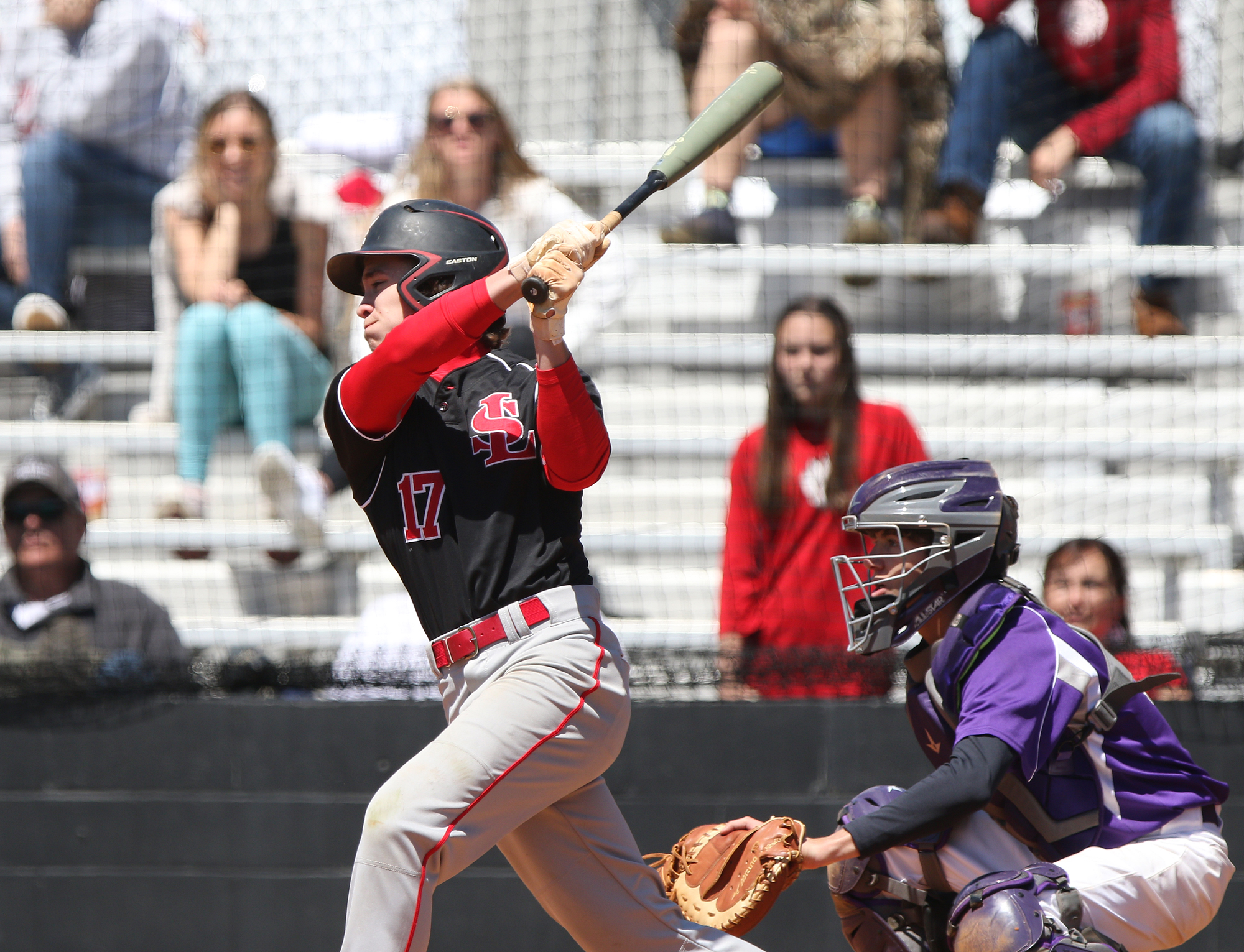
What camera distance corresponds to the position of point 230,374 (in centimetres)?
516

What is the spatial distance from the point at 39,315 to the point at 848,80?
11.4 feet

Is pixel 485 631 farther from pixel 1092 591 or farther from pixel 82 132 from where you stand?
pixel 82 132

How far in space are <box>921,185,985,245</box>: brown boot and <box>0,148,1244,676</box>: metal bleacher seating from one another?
5.2 inches

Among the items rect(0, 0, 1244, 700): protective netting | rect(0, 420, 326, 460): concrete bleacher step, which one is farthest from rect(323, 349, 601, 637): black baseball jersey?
rect(0, 420, 326, 460): concrete bleacher step

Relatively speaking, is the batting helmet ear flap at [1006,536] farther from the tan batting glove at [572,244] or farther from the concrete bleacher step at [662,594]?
the concrete bleacher step at [662,594]

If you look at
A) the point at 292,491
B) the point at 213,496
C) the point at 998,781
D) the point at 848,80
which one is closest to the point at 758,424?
the point at 848,80

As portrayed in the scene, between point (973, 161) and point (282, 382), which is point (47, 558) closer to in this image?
point (282, 382)

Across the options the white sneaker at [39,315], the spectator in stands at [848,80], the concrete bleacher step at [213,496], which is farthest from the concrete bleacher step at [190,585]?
the spectator in stands at [848,80]

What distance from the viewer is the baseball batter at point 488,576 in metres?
2.38

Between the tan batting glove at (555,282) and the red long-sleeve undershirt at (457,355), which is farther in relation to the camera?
the red long-sleeve undershirt at (457,355)

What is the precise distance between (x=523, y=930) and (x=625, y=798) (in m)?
0.51

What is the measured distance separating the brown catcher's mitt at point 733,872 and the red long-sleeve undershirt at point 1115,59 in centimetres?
377

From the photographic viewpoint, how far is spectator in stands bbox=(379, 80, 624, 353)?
5.05 m

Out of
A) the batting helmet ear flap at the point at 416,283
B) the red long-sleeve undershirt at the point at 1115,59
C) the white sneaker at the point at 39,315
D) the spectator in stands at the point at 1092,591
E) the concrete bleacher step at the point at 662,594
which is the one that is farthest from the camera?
the white sneaker at the point at 39,315
